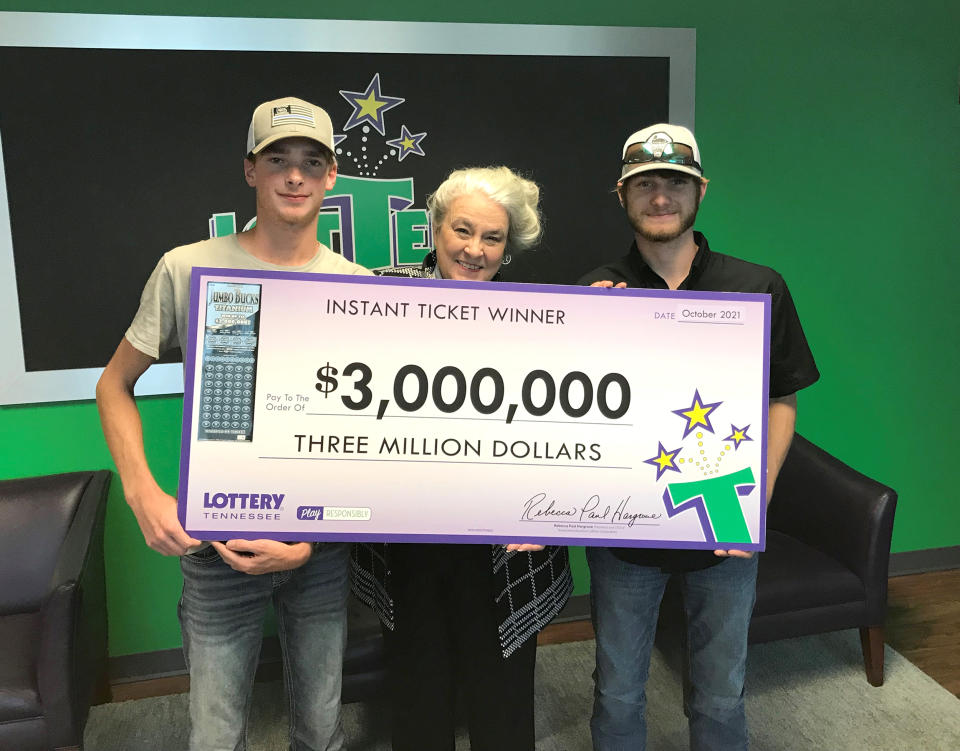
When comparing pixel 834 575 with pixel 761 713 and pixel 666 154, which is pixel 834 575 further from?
pixel 666 154

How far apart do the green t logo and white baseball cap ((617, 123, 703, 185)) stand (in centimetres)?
63

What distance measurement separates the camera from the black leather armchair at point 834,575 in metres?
2.35

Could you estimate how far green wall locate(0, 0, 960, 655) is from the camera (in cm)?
251

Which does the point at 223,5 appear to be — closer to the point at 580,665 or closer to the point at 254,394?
the point at 254,394

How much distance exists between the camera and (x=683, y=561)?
1.59 m

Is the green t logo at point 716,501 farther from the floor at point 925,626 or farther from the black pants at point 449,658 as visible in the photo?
the floor at point 925,626

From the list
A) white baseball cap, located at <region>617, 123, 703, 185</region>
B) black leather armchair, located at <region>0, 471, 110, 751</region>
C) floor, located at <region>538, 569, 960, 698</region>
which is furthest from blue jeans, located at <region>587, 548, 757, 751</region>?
black leather armchair, located at <region>0, 471, 110, 751</region>

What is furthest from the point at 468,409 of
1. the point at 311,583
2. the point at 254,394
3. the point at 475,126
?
the point at 475,126

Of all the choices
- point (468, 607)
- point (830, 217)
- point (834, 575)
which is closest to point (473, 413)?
point (468, 607)

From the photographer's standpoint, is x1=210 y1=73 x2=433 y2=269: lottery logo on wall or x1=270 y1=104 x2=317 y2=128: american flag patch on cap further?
x1=210 y1=73 x2=433 y2=269: lottery logo on wall

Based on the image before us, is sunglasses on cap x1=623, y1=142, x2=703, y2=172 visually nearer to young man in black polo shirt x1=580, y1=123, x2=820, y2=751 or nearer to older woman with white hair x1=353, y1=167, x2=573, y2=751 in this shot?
young man in black polo shirt x1=580, y1=123, x2=820, y2=751

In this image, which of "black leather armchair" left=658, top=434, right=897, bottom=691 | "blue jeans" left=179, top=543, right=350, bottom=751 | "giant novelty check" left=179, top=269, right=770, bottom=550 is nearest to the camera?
"giant novelty check" left=179, top=269, right=770, bottom=550

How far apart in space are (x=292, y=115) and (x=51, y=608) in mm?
1323

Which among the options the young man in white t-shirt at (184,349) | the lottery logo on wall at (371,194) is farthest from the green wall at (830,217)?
the young man in white t-shirt at (184,349)
